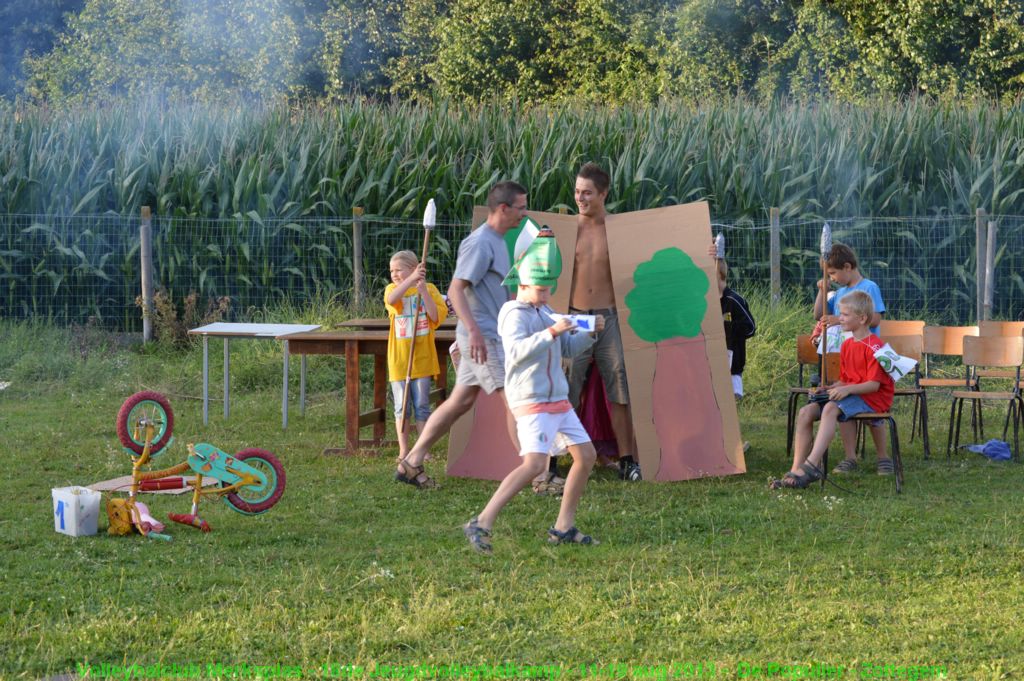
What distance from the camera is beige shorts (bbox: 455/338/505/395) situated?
7570 millimetres

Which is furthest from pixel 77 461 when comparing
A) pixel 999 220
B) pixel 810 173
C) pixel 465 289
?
pixel 999 220

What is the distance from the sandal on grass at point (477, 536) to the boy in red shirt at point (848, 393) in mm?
2384

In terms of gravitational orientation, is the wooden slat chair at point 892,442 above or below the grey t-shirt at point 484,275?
below

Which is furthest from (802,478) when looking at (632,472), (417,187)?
(417,187)

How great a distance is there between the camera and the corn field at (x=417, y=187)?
15633mm

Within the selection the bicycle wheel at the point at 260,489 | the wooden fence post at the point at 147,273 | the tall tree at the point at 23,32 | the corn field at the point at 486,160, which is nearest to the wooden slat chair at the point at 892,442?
the bicycle wheel at the point at 260,489

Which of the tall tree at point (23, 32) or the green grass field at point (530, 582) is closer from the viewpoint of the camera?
the green grass field at point (530, 582)

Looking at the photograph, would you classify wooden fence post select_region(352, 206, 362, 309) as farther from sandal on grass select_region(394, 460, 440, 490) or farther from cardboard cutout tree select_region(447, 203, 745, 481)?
sandal on grass select_region(394, 460, 440, 490)

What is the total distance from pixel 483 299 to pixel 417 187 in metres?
8.36

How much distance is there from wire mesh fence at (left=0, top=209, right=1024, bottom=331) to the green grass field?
6.43 metres

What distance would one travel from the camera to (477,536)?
6426 mm

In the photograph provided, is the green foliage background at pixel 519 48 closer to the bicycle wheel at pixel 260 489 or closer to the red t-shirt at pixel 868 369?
the red t-shirt at pixel 868 369

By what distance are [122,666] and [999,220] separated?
13587mm

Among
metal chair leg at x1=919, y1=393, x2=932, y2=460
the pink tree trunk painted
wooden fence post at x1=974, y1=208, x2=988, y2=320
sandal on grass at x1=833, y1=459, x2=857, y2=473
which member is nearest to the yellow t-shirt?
the pink tree trunk painted
